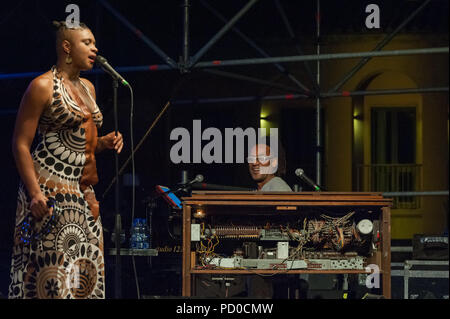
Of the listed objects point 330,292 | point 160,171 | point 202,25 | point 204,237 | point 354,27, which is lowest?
point 330,292

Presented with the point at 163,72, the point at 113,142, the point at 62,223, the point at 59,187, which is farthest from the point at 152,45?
the point at 163,72

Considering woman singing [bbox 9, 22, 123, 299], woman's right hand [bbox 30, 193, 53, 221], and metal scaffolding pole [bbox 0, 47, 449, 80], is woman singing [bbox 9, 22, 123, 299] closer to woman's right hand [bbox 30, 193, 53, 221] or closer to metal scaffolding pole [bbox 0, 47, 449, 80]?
woman's right hand [bbox 30, 193, 53, 221]

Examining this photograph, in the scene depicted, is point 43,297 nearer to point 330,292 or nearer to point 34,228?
point 34,228

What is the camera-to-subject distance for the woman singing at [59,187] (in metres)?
4.30

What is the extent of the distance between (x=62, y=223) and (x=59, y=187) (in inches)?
8.1

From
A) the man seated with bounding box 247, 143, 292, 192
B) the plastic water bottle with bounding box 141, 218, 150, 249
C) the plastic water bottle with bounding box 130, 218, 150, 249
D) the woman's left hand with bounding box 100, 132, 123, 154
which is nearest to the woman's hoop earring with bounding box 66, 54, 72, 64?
the woman's left hand with bounding box 100, 132, 123, 154

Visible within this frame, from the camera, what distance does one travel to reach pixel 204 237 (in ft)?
21.9

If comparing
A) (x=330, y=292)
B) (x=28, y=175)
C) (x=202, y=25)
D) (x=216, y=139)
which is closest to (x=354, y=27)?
(x=202, y=25)

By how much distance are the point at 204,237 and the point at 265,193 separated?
69 centimetres

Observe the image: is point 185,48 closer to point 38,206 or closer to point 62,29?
point 62,29

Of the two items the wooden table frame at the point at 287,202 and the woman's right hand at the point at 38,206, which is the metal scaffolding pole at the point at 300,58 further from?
the woman's right hand at the point at 38,206

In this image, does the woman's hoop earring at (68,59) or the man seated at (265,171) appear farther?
the man seated at (265,171)

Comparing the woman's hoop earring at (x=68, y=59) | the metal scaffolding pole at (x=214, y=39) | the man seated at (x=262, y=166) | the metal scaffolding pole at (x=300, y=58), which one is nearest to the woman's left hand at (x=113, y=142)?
the woman's hoop earring at (x=68, y=59)

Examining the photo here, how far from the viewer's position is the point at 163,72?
1149 cm
